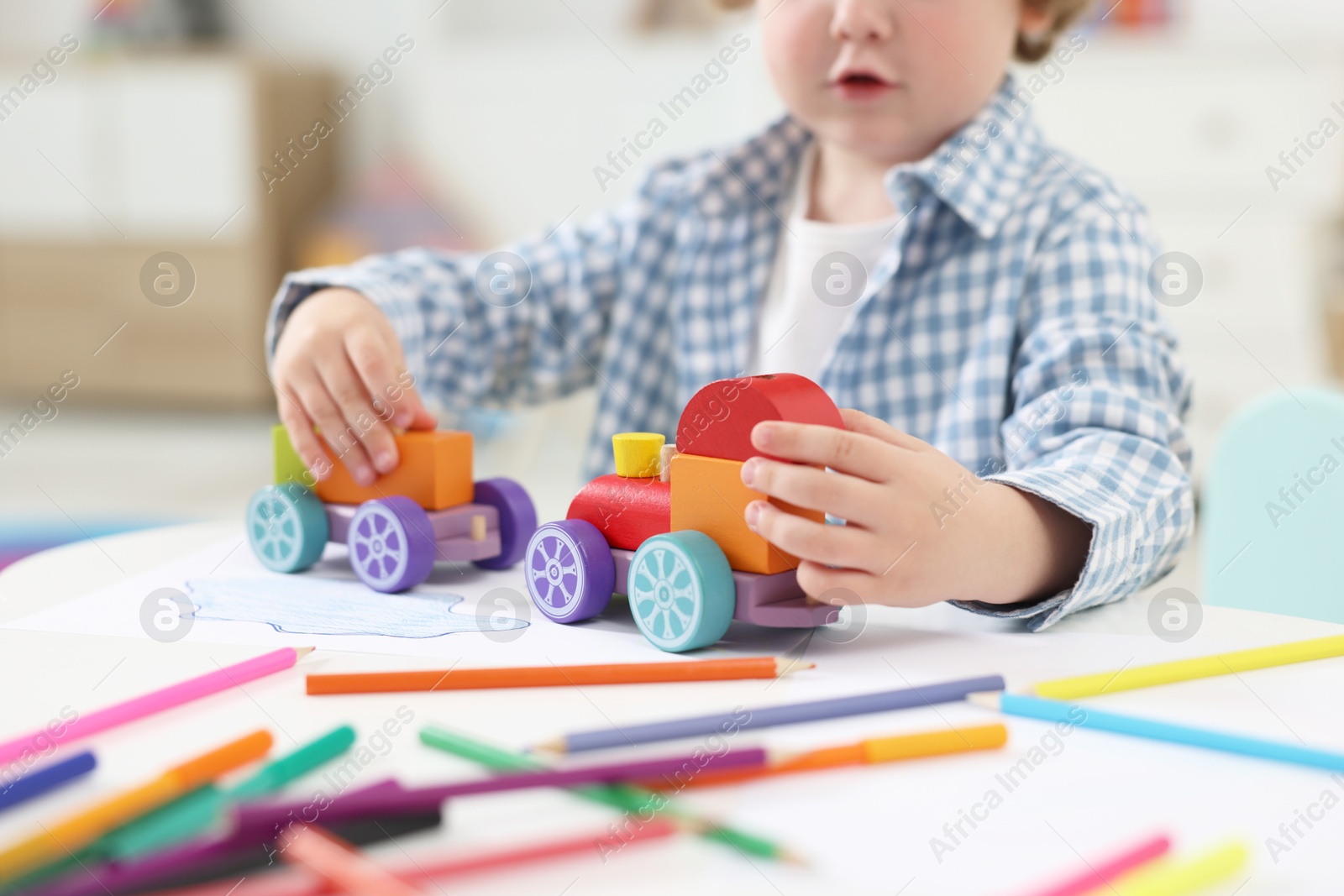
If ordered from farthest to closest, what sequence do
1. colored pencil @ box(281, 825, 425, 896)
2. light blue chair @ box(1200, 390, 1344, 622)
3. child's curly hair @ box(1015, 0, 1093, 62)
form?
1. child's curly hair @ box(1015, 0, 1093, 62)
2. light blue chair @ box(1200, 390, 1344, 622)
3. colored pencil @ box(281, 825, 425, 896)

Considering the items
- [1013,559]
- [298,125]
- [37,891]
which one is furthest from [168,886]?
[298,125]

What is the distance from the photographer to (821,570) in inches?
19.8

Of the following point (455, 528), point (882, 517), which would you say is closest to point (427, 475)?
point (455, 528)

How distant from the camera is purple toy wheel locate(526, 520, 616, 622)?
54cm

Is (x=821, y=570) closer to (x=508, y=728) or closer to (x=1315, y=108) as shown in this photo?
(x=508, y=728)

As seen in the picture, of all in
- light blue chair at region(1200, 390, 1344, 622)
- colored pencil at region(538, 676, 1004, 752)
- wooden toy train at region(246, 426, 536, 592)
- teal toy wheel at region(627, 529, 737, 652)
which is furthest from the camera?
light blue chair at region(1200, 390, 1344, 622)

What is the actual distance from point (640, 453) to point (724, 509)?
7cm

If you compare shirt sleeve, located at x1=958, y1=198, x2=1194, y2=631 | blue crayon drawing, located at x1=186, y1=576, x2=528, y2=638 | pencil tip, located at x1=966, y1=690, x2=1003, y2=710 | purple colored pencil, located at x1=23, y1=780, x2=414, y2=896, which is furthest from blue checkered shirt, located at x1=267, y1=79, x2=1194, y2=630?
purple colored pencil, located at x1=23, y1=780, x2=414, y2=896

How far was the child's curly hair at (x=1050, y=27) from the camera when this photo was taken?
2.81ft

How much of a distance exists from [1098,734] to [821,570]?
0.12 meters

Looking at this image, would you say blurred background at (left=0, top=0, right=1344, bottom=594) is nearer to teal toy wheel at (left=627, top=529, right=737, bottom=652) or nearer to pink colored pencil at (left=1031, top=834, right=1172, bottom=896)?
teal toy wheel at (left=627, top=529, right=737, bottom=652)

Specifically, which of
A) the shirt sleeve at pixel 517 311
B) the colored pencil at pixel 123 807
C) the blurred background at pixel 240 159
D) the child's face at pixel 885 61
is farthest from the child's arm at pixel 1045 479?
the blurred background at pixel 240 159

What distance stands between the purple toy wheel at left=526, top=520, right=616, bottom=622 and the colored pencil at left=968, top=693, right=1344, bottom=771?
169 mm

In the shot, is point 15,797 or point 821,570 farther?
point 821,570
